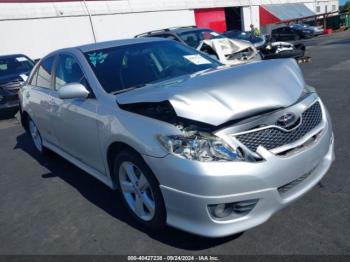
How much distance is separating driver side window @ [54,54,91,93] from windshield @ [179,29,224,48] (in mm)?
6299

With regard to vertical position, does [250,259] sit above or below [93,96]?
below

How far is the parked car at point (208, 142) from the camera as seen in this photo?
7.82 ft

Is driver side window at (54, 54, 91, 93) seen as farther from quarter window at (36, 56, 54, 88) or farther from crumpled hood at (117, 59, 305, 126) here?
crumpled hood at (117, 59, 305, 126)

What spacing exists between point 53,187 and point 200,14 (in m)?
30.7

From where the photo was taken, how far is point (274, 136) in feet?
8.23

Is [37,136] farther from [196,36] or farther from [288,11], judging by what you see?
[288,11]

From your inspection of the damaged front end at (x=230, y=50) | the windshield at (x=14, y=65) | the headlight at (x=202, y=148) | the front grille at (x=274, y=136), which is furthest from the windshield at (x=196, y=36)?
the headlight at (x=202, y=148)

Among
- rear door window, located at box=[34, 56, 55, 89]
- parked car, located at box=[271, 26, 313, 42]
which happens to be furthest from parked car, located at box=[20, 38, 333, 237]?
parked car, located at box=[271, 26, 313, 42]

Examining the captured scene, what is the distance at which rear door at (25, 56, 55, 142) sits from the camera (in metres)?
4.47

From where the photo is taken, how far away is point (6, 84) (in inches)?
360

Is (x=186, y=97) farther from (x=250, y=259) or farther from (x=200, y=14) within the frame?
(x=200, y=14)

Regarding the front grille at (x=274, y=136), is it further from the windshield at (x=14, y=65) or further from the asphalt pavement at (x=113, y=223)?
the windshield at (x=14, y=65)

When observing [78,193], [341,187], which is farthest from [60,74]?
[341,187]

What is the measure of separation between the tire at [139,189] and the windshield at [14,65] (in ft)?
27.1
